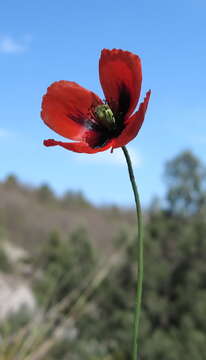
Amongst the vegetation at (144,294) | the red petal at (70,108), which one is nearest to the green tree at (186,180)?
the vegetation at (144,294)

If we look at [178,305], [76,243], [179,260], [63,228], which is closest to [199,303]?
[178,305]

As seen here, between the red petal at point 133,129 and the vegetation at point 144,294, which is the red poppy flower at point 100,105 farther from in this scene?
the vegetation at point 144,294

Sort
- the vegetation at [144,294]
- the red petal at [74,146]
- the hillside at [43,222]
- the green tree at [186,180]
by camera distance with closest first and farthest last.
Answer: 1. the red petal at [74,146]
2. the vegetation at [144,294]
3. the green tree at [186,180]
4. the hillside at [43,222]

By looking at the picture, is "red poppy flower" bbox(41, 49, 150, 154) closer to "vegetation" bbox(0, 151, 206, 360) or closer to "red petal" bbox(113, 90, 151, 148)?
"red petal" bbox(113, 90, 151, 148)

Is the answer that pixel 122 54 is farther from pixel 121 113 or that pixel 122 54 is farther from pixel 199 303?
pixel 199 303

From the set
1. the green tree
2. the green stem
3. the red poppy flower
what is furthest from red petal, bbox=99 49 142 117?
the green tree
